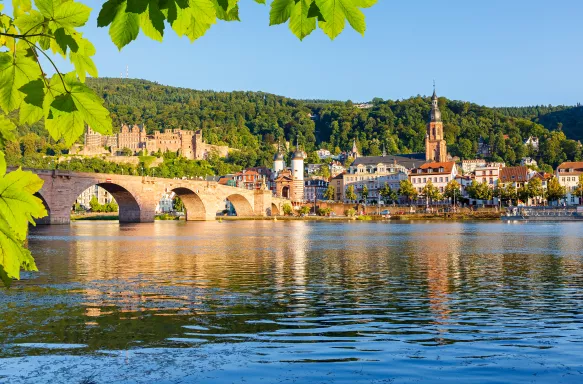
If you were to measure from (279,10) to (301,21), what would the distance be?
10 centimetres

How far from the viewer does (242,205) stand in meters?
122

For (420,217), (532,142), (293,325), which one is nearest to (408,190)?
(420,217)

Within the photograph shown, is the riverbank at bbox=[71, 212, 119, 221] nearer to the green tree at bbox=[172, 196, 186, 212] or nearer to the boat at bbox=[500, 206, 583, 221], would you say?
the green tree at bbox=[172, 196, 186, 212]

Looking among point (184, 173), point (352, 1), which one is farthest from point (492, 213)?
point (352, 1)

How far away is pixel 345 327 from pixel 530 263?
17.7 meters

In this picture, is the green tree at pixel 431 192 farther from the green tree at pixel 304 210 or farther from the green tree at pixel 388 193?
the green tree at pixel 304 210

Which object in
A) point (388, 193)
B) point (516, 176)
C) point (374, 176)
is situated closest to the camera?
point (516, 176)

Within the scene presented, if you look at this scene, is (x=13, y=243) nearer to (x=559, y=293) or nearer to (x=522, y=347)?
(x=522, y=347)

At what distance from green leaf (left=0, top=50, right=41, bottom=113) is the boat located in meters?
99.5

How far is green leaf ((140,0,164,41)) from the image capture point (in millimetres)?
2359

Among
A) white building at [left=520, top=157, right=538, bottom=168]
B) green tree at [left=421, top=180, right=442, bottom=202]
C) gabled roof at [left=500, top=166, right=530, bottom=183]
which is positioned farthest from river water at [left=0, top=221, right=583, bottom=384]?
white building at [left=520, top=157, right=538, bottom=168]

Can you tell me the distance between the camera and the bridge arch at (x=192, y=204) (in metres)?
99.1

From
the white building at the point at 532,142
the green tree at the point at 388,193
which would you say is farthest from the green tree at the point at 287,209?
the white building at the point at 532,142

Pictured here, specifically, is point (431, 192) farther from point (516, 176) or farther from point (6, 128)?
point (6, 128)
